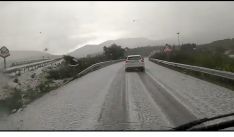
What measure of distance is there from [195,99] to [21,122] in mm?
5721

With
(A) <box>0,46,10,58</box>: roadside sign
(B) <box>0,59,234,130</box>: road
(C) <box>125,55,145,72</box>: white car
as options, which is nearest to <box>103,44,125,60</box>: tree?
(C) <box>125,55,145,72</box>: white car

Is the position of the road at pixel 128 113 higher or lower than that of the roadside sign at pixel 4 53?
lower

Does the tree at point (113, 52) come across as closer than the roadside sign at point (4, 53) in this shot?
No

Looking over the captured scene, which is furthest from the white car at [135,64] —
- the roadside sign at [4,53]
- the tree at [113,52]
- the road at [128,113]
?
the tree at [113,52]

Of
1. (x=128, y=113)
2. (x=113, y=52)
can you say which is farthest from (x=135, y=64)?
(x=113, y=52)

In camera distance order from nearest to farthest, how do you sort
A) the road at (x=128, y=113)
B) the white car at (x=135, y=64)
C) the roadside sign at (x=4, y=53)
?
1. the road at (x=128, y=113)
2. the roadside sign at (x=4, y=53)
3. the white car at (x=135, y=64)

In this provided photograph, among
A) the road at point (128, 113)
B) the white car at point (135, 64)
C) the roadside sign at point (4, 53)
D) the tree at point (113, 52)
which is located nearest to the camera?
the road at point (128, 113)

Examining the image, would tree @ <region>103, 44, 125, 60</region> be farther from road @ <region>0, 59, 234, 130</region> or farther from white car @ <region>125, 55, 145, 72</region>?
road @ <region>0, 59, 234, 130</region>

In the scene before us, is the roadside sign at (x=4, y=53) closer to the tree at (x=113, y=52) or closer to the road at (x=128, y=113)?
the road at (x=128, y=113)

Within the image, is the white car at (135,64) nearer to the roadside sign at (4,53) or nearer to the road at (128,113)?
the roadside sign at (4,53)

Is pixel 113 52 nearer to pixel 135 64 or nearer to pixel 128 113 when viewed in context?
pixel 135 64

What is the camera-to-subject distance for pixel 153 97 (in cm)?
1377
